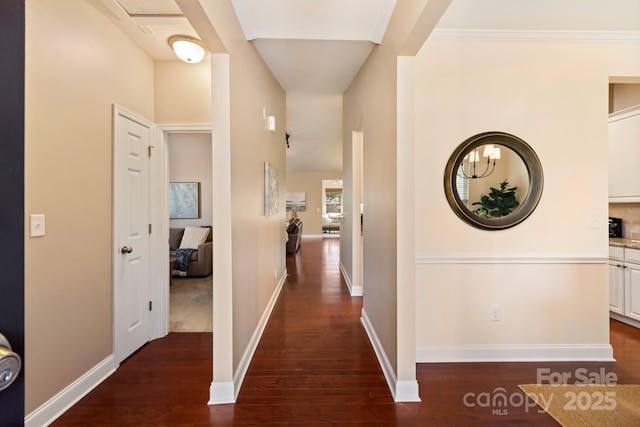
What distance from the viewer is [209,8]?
55.6 inches

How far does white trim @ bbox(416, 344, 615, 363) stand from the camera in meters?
2.15

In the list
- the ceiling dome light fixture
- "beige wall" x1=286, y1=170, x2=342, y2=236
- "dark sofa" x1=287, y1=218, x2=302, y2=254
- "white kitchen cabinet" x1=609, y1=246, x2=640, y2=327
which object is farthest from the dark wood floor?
"beige wall" x1=286, y1=170, x2=342, y2=236

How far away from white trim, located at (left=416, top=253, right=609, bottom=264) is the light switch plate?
2492 millimetres

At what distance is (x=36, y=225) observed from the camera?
1495 mm

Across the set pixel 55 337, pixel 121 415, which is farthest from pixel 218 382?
pixel 55 337

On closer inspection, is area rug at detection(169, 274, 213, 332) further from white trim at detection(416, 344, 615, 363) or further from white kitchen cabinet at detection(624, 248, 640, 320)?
white kitchen cabinet at detection(624, 248, 640, 320)

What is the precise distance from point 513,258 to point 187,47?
3.18 m

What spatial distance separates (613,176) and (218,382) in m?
4.40

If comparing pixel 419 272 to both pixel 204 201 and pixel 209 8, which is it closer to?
pixel 209 8

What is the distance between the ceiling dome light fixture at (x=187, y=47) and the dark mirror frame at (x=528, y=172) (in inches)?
89.8

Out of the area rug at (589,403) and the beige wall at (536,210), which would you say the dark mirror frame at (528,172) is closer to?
the beige wall at (536,210)

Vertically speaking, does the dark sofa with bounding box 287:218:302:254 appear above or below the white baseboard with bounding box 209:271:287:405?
above

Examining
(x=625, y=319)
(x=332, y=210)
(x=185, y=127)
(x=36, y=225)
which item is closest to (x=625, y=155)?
(x=625, y=319)

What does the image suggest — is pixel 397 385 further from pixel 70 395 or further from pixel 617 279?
pixel 617 279
